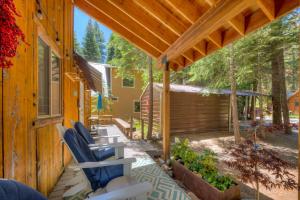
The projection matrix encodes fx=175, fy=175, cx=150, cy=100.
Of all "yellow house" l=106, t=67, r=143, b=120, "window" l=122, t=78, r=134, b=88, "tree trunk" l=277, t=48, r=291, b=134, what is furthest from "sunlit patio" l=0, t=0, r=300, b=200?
"window" l=122, t=78, r=134, b=88

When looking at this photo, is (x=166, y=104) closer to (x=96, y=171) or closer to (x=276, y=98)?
(x=96, y=171)

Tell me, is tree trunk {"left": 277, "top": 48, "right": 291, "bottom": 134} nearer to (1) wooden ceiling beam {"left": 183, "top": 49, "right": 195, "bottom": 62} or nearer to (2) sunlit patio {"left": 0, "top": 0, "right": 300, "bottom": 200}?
(2) sunlit patio {"left": 0, "top": 0, "right": 300, "bottom": 200}

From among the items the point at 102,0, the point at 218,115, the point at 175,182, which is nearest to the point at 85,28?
the point at 218,115

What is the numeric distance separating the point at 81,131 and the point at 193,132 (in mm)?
7524

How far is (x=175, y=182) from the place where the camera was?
350 centimetres

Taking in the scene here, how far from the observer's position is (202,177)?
10.1ft

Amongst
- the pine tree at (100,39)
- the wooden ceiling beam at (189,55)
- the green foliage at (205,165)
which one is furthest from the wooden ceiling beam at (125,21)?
the pine tree at (100,39)

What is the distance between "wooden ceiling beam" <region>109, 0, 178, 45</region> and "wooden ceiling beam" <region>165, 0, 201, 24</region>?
2.81ft

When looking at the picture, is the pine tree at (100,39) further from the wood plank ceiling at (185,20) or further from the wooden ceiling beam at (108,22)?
the wood plank ceiling at (185,20)

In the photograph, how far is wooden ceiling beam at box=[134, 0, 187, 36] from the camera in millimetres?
2920

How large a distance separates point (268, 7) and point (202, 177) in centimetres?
267

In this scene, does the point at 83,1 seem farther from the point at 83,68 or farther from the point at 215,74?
the point at 215,74

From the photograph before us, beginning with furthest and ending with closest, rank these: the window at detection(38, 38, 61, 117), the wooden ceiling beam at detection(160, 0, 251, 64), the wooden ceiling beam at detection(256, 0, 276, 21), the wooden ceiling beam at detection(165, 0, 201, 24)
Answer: the window at detection(38, 38, 61, 117) < the wooden ceiling beam at detection(165, 0, 201, 24) < the wooden ceiling beam at detection(160, 0, 251, 64) < the wooden ceiling beam at detection(256, 0, 276, 21)

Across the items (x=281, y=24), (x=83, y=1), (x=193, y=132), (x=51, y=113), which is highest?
(x=281, y=24)
